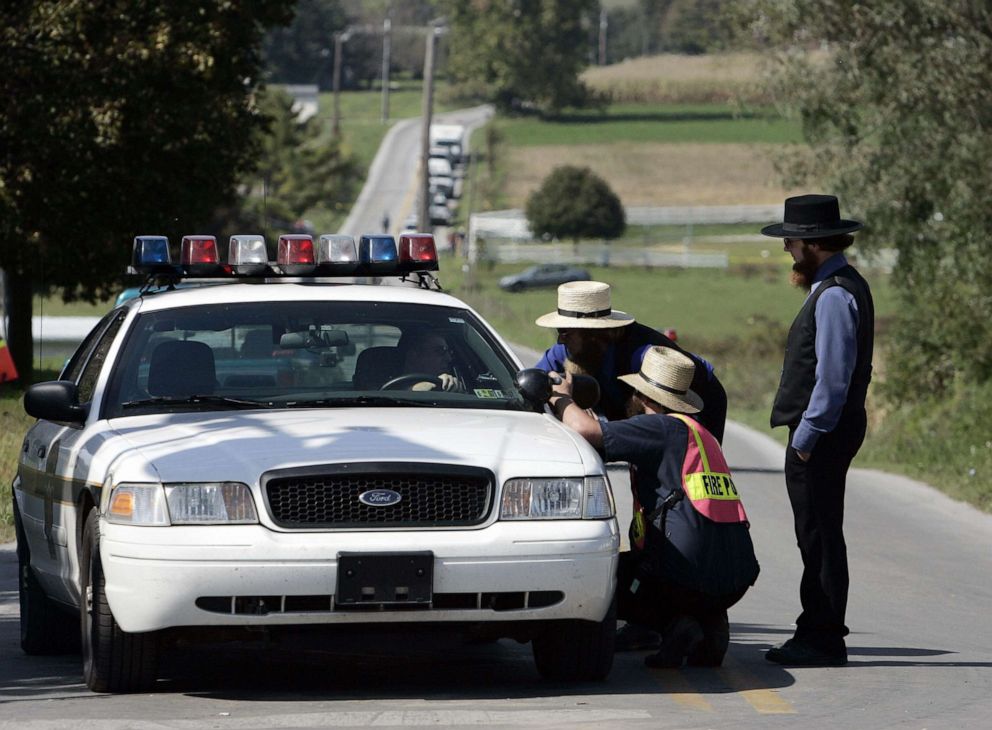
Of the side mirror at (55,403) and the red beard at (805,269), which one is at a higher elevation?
the red beard at (805,269)

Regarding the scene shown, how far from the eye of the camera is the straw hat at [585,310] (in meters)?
8.41

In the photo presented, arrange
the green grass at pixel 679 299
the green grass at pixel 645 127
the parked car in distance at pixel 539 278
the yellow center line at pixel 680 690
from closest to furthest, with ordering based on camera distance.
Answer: the yellow center line at pixel 680 690 → the green grass at pixel 679 299 → the parked car in distance at pixel 539 278 → the green grass at pixel 645 127

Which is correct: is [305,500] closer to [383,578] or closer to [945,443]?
[383,578]

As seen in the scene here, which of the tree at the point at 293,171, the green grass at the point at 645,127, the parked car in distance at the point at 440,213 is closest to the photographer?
the tree at the point at 293,171

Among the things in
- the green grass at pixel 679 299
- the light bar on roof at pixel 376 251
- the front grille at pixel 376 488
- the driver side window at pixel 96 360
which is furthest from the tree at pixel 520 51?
the front grille at pixel 376 488

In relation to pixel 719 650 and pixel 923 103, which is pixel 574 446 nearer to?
pixel 719 650

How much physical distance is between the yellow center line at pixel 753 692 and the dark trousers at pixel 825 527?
1.15ft

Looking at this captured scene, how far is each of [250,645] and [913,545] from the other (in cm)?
701

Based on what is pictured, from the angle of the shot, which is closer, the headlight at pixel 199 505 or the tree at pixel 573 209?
the headlight at pixel 199 505

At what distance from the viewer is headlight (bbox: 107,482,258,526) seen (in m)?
6.69

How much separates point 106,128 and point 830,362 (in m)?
18.5

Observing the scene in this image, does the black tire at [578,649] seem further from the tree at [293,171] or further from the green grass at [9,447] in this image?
the tree at [293,171]

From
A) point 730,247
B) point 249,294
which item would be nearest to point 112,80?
point 249,294

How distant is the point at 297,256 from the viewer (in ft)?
28.8
